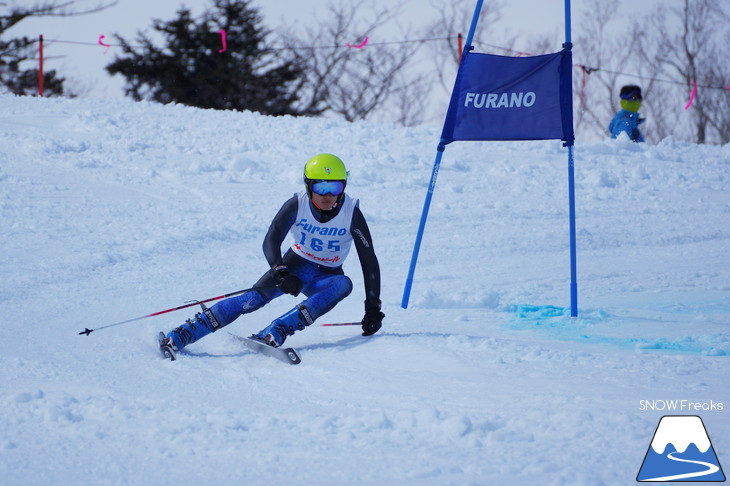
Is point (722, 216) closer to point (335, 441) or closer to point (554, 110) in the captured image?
point (554, 110)

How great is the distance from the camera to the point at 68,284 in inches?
265

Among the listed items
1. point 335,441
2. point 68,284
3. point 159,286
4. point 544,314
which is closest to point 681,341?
point 544,314

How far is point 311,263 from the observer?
5344mm

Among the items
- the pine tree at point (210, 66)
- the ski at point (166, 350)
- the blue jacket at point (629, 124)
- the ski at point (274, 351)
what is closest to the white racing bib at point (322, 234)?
the ski at point (274, 351)

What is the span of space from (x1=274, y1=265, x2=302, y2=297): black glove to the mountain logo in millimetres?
2259

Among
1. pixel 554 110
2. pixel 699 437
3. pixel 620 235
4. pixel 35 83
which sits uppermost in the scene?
pixel 35 83

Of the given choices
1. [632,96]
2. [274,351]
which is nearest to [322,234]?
[274,351]

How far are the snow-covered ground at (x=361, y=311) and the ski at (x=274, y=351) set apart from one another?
70 millimetres

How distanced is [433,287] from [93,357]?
3396mm

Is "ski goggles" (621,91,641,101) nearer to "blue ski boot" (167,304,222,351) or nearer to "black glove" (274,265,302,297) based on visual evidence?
"black glove" (274,265,302,297)

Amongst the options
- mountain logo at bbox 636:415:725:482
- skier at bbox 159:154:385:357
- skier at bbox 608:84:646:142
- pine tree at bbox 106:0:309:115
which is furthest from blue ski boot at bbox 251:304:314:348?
pine tree at bbox 106:0:309:115

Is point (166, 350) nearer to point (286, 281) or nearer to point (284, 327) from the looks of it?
point (284, 327)

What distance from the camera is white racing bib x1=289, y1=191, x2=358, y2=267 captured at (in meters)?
5.16

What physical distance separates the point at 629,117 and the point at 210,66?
1902 cm
